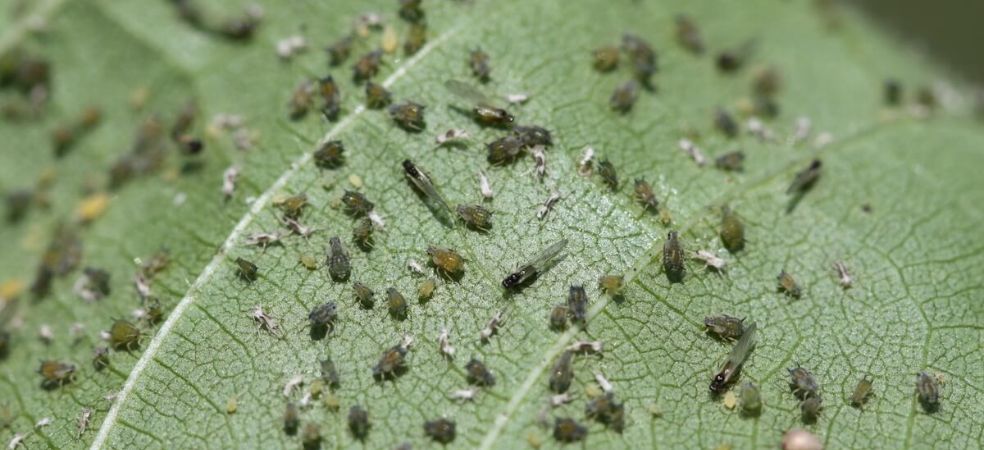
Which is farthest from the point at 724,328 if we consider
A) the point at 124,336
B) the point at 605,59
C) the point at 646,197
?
the point at 124,336

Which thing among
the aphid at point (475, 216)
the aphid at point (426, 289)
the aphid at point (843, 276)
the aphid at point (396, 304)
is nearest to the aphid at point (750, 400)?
the aphid at point (843, 276)

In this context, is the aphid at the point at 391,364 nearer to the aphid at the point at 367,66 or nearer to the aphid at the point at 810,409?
the aphid at the point at 367,66

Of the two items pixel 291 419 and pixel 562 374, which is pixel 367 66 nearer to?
pixel 291 419

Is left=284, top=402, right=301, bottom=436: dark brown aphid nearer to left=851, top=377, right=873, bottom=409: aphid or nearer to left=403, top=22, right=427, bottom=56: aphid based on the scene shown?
left=403, top=22, right=427, bottom=56: aphid

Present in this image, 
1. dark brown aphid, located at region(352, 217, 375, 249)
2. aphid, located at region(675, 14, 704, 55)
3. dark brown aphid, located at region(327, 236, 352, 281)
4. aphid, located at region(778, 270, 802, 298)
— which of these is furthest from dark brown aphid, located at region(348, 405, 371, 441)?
aphid, located at region(675, 14, 704, 55)

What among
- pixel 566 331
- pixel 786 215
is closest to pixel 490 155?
pixel 566 331
